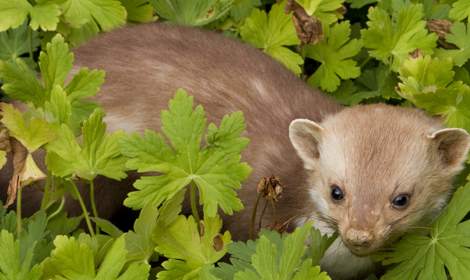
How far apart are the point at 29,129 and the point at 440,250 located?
1.38 m

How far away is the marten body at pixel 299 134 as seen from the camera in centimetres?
323

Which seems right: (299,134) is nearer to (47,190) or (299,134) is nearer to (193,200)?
(193,200)

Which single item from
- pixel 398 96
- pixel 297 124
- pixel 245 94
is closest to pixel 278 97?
pixel 245 94

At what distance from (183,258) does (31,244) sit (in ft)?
1.63

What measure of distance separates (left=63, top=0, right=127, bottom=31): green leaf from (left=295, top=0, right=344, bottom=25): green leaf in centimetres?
84

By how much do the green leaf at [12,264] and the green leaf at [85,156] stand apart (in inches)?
12.7

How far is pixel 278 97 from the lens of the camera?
3.90m

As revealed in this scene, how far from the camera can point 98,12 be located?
4207 millimetres

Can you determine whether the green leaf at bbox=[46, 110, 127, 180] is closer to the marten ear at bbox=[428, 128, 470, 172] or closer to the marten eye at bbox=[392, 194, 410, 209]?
the marten eye at bbox=[392, 194, 410, 209]

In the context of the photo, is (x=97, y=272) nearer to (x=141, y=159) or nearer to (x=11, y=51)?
(x=141, y=159)

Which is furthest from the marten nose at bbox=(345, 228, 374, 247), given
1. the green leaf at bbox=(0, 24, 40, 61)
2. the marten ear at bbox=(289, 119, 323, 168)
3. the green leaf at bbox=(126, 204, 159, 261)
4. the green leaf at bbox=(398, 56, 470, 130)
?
the green leaf at bbox=(0, 24, 40, 61)

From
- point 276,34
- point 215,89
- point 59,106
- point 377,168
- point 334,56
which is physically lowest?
point 334,56

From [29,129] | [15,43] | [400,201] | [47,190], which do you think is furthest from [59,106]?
[15,43]

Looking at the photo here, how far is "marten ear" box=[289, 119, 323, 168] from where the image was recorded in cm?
349
